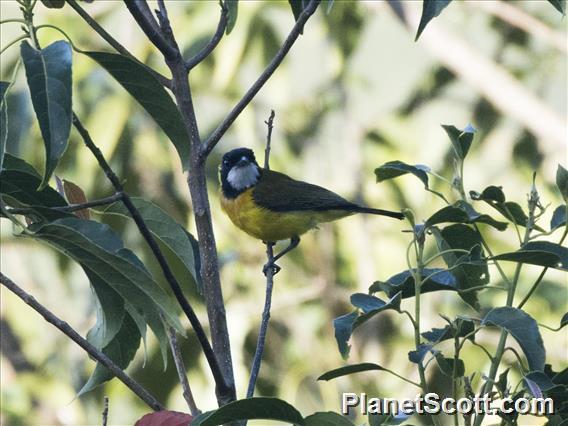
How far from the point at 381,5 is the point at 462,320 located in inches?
157

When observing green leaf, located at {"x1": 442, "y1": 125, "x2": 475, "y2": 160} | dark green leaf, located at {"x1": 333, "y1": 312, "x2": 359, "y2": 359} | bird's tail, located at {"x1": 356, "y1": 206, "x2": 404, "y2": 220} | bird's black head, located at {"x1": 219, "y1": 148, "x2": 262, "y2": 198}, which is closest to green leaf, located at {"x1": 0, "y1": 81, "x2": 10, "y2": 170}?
dark green leaf, located at {"x1": 333, "y1": 312, "x2": 359, "y2": 359}

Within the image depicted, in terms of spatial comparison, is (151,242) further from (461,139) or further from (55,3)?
(461,139)

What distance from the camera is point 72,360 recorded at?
19.6 feet

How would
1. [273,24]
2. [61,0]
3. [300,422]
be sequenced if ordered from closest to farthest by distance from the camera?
[300,422]
[61,0]
[273,24]

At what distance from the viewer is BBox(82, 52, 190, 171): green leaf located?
1600mm

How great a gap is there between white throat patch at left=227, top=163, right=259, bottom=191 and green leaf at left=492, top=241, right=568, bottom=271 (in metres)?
3.01

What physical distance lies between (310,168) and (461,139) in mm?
4590

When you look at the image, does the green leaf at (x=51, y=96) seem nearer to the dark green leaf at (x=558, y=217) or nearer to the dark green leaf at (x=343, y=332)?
the dark green leaf at (x=343, y=332)

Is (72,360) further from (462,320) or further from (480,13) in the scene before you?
(462,320)

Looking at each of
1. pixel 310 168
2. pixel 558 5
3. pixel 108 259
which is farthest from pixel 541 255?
pixel 310 168

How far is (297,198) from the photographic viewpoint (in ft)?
14.2

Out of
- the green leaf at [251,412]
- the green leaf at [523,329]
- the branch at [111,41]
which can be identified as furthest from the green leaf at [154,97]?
the green leaf at [523,329]

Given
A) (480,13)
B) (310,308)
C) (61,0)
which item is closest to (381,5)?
(480,13)

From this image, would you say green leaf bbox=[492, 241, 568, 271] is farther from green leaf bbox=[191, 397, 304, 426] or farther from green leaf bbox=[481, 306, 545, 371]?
green leaf bbox=[191, 397, 304, 426]
